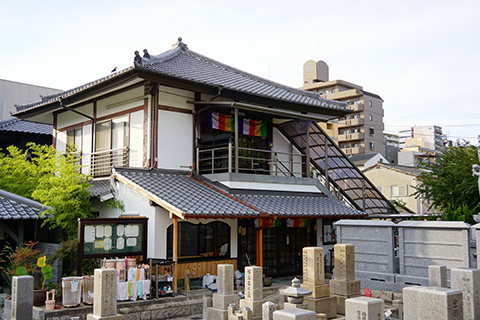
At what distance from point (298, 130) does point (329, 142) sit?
2392mm

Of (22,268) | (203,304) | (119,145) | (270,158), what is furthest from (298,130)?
(22,268)

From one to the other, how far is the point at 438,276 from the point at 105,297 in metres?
8.54

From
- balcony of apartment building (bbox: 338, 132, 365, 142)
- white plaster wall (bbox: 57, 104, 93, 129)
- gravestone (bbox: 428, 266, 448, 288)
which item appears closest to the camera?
gravestone (bbox: 428, 266, 448, 288)

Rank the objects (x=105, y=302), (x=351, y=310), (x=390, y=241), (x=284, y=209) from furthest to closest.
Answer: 1. (x=284, y=209)
2. (x=390, y=241)
3. (x=105, y=302)
4. (x=351, y=310)

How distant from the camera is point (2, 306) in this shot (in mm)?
12719

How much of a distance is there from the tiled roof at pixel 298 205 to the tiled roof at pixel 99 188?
5.11m

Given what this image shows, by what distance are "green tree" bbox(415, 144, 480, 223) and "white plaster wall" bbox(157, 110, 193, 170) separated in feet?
38.2

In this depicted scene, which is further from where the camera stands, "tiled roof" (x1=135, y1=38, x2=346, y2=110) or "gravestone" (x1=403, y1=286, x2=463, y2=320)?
"tiled roof" (x1=135, y1=38, x2=346, y2=110)

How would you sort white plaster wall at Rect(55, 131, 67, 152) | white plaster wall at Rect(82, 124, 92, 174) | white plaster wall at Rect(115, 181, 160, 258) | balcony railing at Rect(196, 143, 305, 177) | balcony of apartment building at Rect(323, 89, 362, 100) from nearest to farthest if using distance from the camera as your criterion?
white plaster wall at Rect(115, 181, 160, 258) → balcony railing at Rect(196, 143, 305, 177) → white plaster wall at Rect(82, 124, 92, 174) → white plaster wall at Rect(55, 131, 67, 152) → balcony of apartment building at Rect(323, 89, 362, 100)

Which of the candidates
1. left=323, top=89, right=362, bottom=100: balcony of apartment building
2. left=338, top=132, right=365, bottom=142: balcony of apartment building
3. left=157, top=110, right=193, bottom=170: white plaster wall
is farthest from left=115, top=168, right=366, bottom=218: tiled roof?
left=323, top=89, right=362, bottom=100: balcony of apartment building

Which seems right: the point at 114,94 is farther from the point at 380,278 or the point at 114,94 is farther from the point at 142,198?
the point at 380,278

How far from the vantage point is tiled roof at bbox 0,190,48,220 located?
46.6 feet

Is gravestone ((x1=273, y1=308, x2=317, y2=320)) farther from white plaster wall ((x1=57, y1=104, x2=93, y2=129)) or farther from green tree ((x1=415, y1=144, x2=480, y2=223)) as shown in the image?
white plaster wall ((x1=57, y1=104, x2=93, y2=129))

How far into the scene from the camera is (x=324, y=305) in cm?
1247
